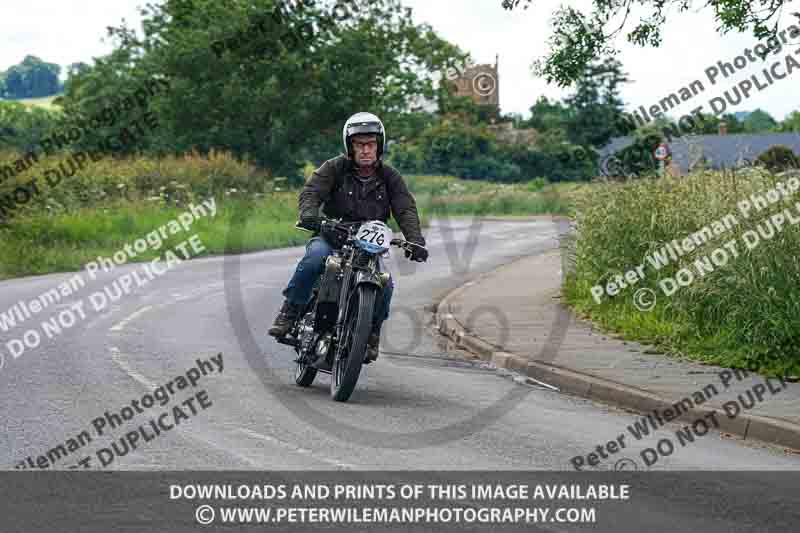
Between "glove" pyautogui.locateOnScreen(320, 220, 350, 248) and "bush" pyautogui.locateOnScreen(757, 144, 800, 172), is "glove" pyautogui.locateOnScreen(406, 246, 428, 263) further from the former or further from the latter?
"bush" pyautogui.locateOnScreen(757, 144, 800, 172)

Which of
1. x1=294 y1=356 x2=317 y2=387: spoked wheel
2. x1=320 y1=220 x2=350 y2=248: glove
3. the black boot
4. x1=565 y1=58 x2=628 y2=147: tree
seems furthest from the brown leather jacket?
x1=565 y1=58 x2=628 y2=147: tree

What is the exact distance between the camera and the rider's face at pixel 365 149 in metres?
10.1

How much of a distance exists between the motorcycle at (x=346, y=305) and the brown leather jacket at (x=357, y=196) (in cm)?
33

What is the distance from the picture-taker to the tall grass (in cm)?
1157

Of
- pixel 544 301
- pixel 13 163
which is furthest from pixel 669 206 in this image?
pixel 13 163

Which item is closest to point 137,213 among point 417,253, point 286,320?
point 286,320

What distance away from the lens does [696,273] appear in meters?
13.1

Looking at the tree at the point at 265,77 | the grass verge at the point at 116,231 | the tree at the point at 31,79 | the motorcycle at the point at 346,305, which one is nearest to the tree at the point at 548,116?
the tree at the point at 265,77

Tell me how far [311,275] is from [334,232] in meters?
0.55

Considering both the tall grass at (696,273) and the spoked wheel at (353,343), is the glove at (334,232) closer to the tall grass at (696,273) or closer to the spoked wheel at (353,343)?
the spoked wheel at (353,343)

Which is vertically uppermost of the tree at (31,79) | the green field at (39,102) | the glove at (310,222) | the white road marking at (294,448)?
the tree at (31,79)

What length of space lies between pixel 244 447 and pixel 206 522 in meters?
1.83

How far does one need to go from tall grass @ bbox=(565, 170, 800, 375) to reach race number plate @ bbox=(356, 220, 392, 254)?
385 centimetres

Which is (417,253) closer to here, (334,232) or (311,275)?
(334,232)
